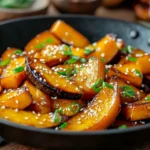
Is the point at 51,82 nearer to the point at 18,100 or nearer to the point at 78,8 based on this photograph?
the point at 18,100

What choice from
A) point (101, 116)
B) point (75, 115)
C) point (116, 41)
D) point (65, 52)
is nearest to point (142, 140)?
point (101, 116)

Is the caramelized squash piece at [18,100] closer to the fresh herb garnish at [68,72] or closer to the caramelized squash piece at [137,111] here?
the fresh herb garnish at [68,72]

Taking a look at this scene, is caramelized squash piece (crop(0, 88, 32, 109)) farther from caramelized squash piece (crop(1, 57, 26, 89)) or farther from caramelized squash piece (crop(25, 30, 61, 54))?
caramelized squash piece (crop(25, 30, 61, 54))

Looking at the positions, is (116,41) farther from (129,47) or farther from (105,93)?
(105,93)

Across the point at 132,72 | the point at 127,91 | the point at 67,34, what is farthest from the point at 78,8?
the point at 127,91

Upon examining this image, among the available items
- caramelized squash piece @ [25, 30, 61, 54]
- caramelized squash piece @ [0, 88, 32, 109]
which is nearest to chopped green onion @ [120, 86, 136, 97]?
caramelized squash piece @ [0, 88, 32, 109]

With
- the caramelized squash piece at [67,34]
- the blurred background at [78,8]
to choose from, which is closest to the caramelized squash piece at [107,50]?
the caramelized squash piece at [67,34]
